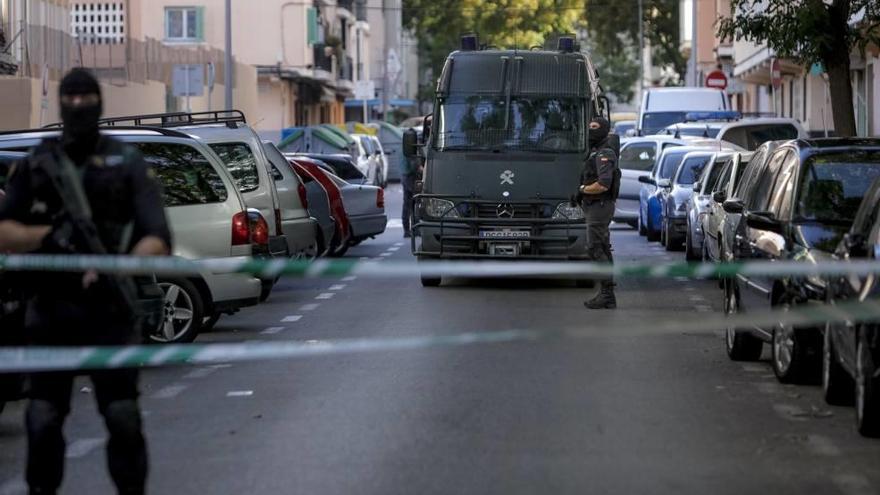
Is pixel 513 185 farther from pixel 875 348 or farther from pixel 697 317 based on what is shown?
pixel 875 348

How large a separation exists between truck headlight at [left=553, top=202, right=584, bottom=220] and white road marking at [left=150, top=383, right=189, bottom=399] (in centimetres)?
827

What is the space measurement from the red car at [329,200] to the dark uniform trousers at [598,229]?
21.0 ft

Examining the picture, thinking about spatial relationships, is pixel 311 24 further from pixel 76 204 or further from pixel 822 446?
pixel 76 204

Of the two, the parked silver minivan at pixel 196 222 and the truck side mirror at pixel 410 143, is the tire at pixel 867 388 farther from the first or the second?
the truck side mirror at pixel 410 143

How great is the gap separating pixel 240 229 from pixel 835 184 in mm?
4826

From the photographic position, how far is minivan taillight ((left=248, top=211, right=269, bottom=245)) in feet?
49.8

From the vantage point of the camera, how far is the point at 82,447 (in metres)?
9.84

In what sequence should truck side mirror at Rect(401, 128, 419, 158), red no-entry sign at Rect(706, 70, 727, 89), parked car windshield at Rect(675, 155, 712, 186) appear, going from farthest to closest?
red no-entry sign at Rect(706, 70, 727, 89) → parked car windshield at Rect(675, 155, 712, 186) → truck side mirror at Rect(401, 128, 419, 158)

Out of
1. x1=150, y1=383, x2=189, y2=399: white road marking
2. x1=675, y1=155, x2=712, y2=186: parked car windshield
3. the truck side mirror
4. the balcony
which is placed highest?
the balcony

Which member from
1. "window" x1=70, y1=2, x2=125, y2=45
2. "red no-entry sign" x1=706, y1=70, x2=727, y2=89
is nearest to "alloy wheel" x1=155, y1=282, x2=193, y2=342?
"red no-entry sign" x1=706, y1=70, x2=727, y2=89

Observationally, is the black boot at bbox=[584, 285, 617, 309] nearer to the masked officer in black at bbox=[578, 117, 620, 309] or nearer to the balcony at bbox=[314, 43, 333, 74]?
the masked officer in black at bbox=[578, 117, 620, 309]

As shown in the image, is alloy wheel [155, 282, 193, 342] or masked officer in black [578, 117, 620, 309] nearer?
alloy wheel [155, 282, 193, 342]

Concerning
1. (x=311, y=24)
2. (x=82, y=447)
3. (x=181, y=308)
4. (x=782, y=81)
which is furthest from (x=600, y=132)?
(x=311, y=24)

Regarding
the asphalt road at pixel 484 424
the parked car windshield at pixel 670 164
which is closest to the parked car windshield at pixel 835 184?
the asphalt road at pixel 484 424
